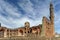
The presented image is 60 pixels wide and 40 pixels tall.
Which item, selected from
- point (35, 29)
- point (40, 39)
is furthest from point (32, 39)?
point (35, 29)

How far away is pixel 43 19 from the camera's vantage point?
51312mm

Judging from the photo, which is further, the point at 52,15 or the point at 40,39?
the point at 52,15

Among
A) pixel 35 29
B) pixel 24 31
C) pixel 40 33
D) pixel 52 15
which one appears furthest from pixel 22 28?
pixel 52 15

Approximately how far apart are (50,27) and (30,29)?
8450mm

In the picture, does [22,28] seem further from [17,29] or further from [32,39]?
[32,39]

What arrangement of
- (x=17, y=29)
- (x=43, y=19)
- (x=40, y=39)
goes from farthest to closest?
1. (x=17, y=29)
2. (x=43, y=19)
3. (x=40, y=39)

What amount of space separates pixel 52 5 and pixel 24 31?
1702cm

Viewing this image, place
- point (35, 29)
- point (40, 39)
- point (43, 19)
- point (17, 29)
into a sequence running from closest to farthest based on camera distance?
point (40, 39), point (43, 19), point (35, 29), point (17, 29)

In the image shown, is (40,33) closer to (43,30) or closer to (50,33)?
(43,30)

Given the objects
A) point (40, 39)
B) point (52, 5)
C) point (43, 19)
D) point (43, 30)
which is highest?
point (52, 5)

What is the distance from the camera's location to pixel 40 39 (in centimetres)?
4525

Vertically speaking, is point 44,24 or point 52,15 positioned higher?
point 52,15

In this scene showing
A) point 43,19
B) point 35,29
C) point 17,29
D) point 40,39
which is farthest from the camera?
point 17,29

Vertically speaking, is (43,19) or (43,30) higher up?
(43,19)
